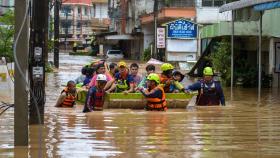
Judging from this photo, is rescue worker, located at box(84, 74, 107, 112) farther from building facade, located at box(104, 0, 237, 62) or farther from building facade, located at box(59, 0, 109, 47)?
building facade, located at box(59, 0, 109, 47)

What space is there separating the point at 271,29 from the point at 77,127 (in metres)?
13.7

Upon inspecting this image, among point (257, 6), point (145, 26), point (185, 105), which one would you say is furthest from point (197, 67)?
point (145, 26)

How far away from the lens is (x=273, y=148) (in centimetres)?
915

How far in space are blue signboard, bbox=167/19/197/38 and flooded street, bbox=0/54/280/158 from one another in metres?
20.1

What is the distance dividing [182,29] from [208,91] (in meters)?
20.0

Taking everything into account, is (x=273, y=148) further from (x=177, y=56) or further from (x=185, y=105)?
(x=177, y=56)

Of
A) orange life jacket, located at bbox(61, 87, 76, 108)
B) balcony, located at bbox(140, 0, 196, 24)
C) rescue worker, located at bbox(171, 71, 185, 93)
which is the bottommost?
orange life jacket, located at bbox(61, 87, 76, 108)

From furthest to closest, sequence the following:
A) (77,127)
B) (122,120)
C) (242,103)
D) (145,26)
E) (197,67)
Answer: (145,26) → (197,67) → (242,103) → (122,120) → (77,127)

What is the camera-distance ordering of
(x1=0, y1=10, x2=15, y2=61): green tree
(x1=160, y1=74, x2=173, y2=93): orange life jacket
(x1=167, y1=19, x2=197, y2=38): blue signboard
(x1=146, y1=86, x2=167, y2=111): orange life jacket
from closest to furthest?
1. (x1=146, y1=86, x2=167, y2=111): orange life jacket
2. (x1=160, y1=74, x2=173, y2=93): orange life jacket
3. (x1=0, y1=10, x2=15, y2=61): green tree
4. (x1=167, y1=19, x2=197, y2=38): blue signboard

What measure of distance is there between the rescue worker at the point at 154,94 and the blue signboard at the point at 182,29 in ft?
68.5

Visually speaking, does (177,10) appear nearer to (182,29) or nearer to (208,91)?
(182,29)

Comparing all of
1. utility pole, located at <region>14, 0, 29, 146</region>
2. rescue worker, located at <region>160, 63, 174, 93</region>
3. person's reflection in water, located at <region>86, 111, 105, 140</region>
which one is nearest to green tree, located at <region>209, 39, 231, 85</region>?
rescue worker, located at <region>160, 63, 174, 93</region>

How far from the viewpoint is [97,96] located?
1473 centimetres

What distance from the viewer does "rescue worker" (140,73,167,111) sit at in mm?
14812
